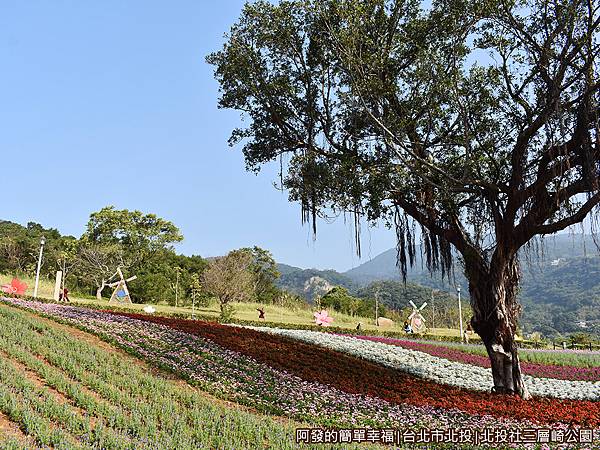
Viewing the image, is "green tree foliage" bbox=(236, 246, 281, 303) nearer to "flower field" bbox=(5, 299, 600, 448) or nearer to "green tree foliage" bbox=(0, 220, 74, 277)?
"green tree foliage" bbox=(0, 220, 74, 277)

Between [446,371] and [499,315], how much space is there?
363 cm

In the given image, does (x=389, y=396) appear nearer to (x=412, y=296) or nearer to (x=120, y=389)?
(x=120, y=389)

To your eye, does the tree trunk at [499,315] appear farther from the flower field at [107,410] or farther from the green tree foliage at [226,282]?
the green tree foliage at [226,282]

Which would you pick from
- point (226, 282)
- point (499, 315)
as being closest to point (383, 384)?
point (499, 315)

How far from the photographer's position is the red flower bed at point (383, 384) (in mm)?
7379

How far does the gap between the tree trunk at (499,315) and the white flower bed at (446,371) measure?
1388 millimetres

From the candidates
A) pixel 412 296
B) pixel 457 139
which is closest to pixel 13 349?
pixel 457 139

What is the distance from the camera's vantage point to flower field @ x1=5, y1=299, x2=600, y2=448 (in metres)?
6.81

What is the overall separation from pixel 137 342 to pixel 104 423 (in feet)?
15.7

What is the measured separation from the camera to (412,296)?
76.4m

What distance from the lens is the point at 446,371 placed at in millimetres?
12086

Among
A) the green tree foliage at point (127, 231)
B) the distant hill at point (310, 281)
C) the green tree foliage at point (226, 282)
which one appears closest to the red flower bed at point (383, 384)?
the green tree foliage at point (226, 282)

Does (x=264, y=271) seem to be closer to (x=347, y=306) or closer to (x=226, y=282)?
(x=347, y=306)

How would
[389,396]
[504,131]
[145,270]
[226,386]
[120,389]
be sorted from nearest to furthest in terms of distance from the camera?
[120,389] → [226,386] → [389,396] → [504,131] → [145,270]
